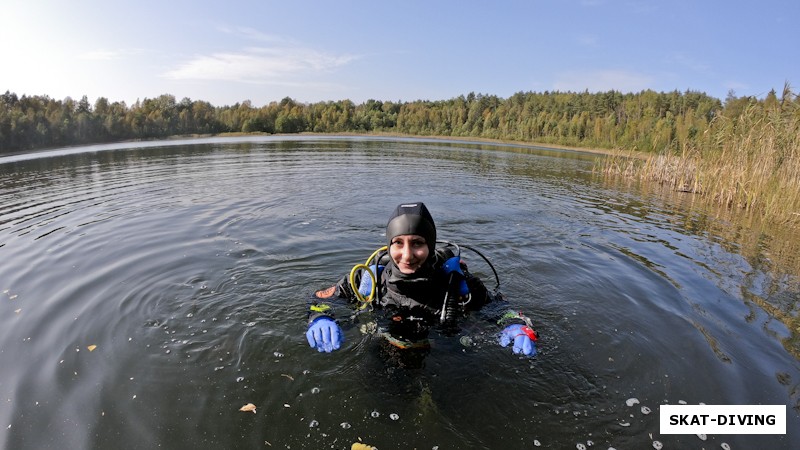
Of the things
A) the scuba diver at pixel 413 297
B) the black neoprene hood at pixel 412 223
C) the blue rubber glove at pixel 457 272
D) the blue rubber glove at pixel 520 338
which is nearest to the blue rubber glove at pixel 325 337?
the scuba diver at pixel 413 297

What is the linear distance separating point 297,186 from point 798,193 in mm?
17446

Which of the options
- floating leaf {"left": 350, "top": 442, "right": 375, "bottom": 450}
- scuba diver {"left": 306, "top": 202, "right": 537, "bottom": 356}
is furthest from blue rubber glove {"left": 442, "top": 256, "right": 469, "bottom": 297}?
floating leaf {"left": 350, "top": 442, "right": 375, "bottom": 450}

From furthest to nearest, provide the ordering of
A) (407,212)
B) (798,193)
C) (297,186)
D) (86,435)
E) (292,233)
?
(297,186)
(798,193)
(292,233)
(407,212)
(86,435)

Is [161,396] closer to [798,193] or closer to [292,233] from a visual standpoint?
[292,233]

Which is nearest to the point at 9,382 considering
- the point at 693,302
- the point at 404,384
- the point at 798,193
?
the point at 404,384

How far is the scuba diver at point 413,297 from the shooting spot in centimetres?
404

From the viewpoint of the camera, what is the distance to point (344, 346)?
445cm

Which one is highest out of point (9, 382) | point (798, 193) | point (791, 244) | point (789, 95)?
point (789, 95)

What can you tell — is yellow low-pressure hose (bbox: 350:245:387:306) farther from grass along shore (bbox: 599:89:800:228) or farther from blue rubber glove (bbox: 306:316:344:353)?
grass along shore (bbox: 599:89:800:228)

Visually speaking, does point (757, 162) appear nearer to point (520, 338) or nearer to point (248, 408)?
point (520, 338)

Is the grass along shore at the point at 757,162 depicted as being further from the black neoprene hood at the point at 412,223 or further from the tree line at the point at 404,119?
the tree line at the point at 404,119

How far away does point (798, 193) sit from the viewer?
11852 mm

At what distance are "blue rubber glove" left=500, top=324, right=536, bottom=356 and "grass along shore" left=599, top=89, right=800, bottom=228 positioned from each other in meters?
12.9

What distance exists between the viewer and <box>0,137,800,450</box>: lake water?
10.9 ft
